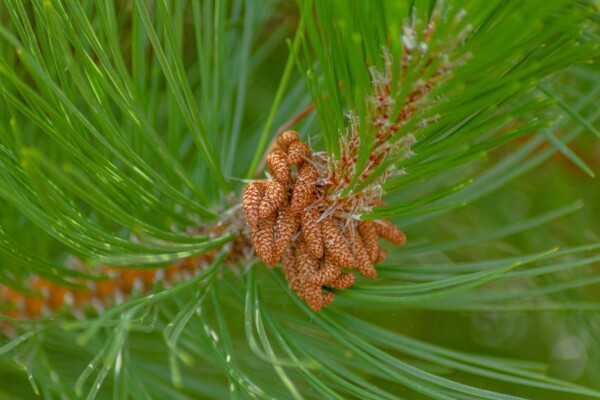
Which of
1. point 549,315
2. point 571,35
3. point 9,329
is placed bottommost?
point 549,315

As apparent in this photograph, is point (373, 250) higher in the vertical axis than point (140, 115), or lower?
lower

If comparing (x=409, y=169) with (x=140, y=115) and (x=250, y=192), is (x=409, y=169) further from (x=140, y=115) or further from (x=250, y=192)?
(x=140, y=115)

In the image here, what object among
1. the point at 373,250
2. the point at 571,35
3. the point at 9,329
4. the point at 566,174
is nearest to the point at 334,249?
the point at 373,250

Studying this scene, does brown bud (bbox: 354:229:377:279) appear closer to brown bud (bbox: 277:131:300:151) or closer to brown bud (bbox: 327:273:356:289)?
brown bud (bbox: 327:273:356:289)

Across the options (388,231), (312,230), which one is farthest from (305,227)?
(388,231)

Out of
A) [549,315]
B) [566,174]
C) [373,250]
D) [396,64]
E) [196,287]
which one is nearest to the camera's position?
[396,64]

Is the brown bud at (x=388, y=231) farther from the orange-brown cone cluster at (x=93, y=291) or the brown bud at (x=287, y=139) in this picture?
the orange-brown cone cluster at (x=93, y=291)

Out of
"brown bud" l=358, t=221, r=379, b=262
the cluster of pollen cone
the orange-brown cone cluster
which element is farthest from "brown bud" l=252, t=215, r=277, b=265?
the orange-brown cone cluster
